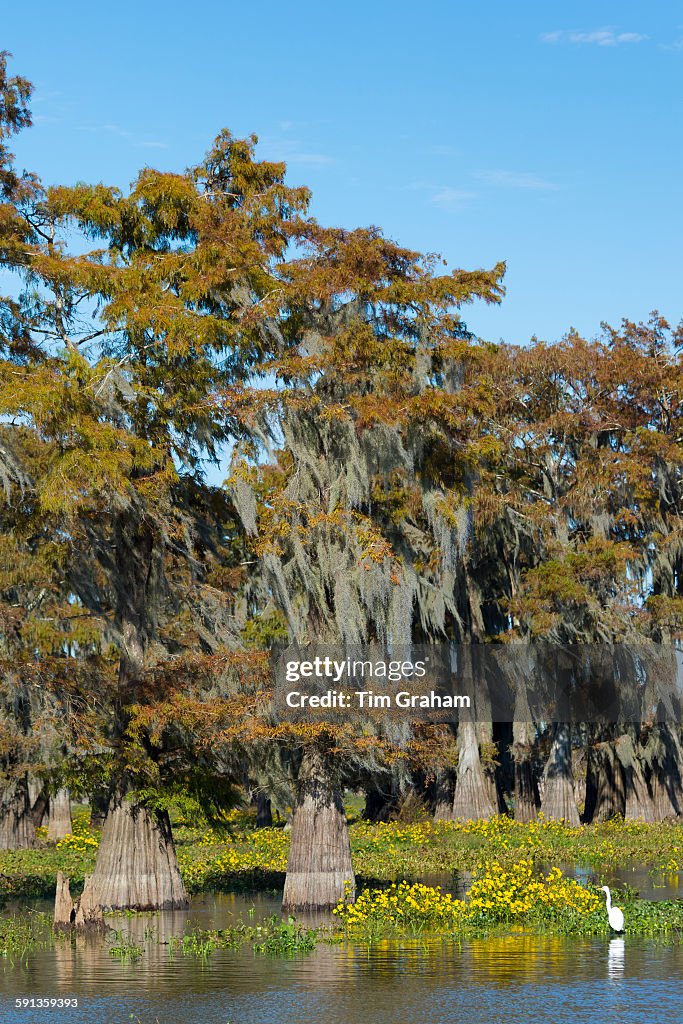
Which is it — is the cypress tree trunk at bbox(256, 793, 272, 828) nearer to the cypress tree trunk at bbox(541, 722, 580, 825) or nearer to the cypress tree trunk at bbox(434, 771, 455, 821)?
the cypress tree trunk at bbox(434, 771, 455, 821)

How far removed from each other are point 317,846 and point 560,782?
21828 mm

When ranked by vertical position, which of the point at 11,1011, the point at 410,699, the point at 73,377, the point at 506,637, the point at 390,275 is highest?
the point at 390,275

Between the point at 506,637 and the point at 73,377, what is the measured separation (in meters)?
21.1

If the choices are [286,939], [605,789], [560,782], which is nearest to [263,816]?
[560,782]

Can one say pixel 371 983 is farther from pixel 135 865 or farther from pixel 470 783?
pixel 470 783

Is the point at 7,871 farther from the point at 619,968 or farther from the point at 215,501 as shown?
the point at 619,968

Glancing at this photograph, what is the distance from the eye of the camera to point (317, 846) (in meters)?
25.2

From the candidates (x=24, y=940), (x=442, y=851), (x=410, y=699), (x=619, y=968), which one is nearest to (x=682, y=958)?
(x=619, y=968)

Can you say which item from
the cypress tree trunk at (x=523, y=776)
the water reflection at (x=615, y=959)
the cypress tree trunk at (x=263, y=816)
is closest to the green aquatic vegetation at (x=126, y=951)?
the water reflection at (x=615, y=959)

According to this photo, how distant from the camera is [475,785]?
144 feet

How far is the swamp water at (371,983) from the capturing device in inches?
577

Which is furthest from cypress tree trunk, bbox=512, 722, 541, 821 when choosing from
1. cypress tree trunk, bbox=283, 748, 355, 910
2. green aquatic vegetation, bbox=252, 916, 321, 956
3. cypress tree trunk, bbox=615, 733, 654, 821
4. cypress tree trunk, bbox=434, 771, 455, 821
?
green aquatic vegetation, bbox=252, 916, 321, 956

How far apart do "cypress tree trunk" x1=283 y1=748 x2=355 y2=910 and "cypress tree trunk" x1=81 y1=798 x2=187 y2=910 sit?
2527 millimetres

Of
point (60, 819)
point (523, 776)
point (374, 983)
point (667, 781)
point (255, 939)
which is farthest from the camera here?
point (60, 819)
